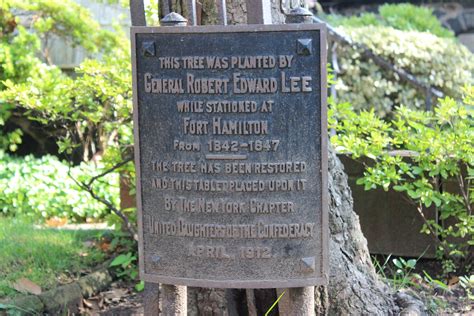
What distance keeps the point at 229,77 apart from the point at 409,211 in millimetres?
2522

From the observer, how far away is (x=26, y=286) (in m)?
4.57

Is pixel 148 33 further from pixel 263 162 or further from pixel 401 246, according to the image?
pixel 401 246

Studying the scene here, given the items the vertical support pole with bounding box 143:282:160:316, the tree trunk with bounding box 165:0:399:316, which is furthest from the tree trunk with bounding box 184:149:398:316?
the vertical support pole with bounding box 143:282:160:316

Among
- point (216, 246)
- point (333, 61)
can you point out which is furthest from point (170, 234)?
point (333, 61)

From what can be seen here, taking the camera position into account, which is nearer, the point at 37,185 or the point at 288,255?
the point at 288,255

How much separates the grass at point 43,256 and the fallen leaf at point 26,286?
4 cm

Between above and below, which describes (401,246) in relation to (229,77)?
below

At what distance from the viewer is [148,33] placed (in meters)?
3.19

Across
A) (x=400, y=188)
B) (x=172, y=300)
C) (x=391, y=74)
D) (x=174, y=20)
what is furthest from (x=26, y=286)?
(x=391, y=74)

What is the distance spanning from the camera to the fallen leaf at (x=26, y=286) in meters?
4.53

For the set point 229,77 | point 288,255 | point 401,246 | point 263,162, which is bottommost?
point 401,246

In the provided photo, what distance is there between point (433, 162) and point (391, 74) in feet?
14.6

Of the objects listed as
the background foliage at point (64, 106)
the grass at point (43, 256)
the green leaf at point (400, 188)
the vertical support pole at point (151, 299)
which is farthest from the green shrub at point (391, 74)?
the vertical support pole at point (151, 299)

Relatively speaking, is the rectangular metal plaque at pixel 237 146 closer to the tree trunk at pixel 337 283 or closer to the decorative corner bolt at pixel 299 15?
the decorative corner bolt at pixel 299 15
